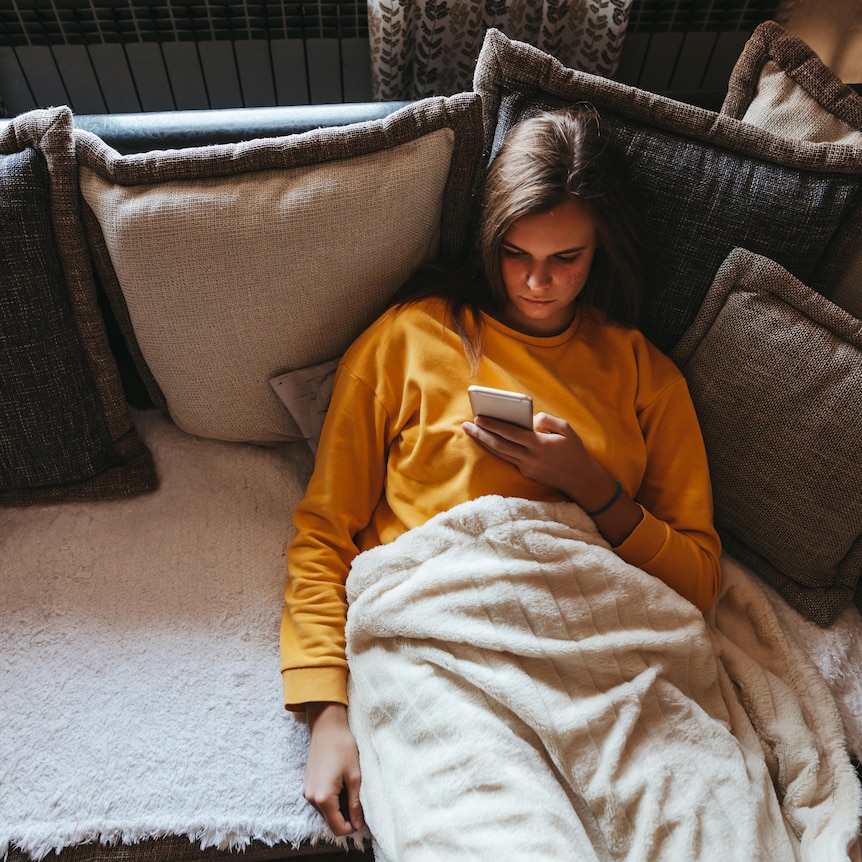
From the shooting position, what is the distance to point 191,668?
3.22 feet

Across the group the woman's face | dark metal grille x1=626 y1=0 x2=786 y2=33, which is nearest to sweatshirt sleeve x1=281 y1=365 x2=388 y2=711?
the woman's face

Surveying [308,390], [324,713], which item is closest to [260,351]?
[308,390]

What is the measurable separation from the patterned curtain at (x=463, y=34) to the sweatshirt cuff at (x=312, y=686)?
3.77 feet

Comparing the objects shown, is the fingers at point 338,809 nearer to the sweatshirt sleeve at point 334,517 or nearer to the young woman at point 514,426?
the young woman at point 514,426

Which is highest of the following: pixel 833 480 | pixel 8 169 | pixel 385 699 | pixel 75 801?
pixel 8 169

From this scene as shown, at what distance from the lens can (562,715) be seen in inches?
32.1

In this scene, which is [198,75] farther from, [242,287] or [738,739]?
[738,739]

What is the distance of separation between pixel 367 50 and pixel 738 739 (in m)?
1.50

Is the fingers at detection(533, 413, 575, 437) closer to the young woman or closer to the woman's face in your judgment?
the young woman

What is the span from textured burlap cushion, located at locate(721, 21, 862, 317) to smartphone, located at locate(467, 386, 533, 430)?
0.52 meters

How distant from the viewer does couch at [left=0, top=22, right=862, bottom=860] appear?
0.92m

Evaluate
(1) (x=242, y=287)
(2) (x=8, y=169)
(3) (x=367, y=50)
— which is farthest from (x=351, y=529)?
A: (3) (x=367, y=50)

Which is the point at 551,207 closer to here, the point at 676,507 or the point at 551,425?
the point at 551,425

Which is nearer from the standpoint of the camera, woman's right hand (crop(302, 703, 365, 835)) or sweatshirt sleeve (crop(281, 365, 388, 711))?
woman's right hand (crop(302, 703, 365, 835))
